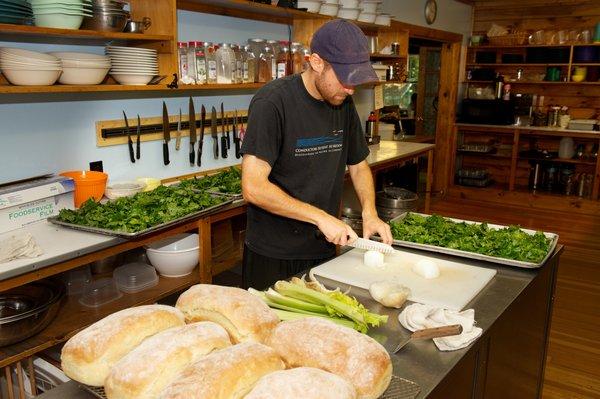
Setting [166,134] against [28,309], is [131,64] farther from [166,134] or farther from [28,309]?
A: [28,309]

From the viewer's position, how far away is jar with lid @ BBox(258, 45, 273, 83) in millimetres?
3680

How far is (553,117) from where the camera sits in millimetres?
6984

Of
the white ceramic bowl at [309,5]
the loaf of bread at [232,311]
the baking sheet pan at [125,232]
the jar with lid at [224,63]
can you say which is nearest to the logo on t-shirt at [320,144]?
the baking sheet pan at [125,232]

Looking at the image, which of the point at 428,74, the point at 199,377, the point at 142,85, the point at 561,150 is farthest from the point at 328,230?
Result: the point at 428,74

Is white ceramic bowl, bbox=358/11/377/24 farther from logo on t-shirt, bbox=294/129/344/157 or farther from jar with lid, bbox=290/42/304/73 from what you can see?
logo on t-shirt, bbox=294/129/344/157

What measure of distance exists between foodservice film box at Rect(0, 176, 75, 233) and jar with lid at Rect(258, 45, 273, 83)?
1.55m

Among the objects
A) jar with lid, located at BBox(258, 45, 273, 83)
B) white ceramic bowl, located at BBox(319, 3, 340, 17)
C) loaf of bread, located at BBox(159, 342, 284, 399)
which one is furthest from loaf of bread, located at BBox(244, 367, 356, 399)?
white ceramic bowl, located at BBox(319, 3, 340, 17)

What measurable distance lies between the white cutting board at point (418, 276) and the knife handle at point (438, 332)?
10.0 inches

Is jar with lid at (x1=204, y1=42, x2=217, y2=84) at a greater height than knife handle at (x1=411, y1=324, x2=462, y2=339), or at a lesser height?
greater

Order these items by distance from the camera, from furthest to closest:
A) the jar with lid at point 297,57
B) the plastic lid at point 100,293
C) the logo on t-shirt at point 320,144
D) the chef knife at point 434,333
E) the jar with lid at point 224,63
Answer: the jar with lid at point 297,57
the jar with lid at point 224,63
the plastic lid at point 100,293
the logo on t-shirt at point 320,144
the chef knife at point 434,333

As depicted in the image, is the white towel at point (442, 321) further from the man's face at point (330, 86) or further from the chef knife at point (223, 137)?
the chef knife at point (223, 137)

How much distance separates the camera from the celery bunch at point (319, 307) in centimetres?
133

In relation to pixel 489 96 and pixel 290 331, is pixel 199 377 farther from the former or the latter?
pixel 489 96

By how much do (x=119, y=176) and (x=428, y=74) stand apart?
5.80 metres
